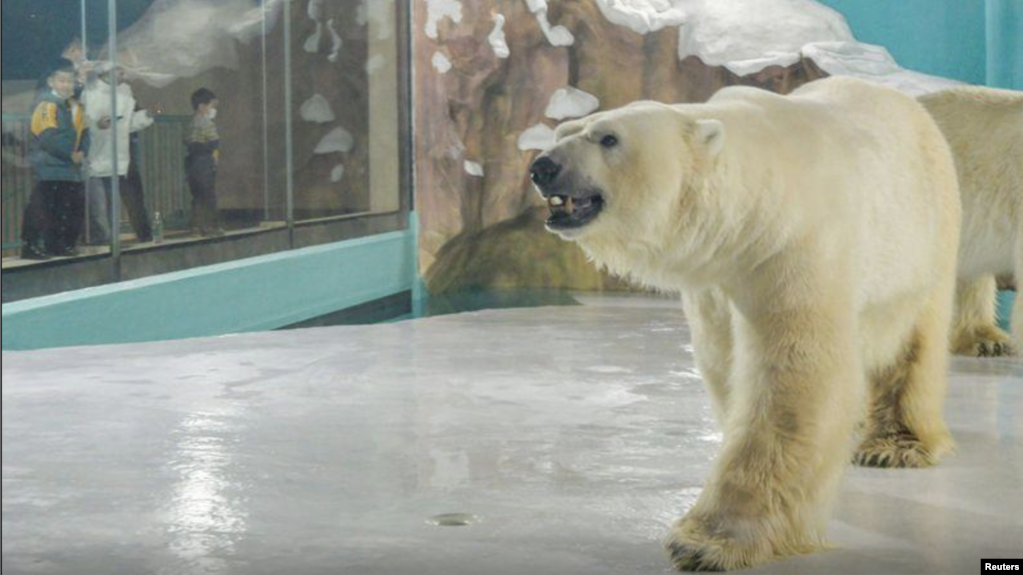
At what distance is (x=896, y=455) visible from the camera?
371cm

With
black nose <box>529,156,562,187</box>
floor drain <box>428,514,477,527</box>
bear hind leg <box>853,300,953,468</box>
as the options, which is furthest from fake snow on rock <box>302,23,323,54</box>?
black nose <box>529,156,562,187</box>

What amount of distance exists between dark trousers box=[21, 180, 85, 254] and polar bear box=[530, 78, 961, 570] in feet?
3.49

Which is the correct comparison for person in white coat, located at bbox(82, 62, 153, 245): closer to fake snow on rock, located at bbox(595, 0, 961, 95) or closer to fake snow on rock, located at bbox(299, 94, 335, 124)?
fake snow on rock, located at bbox(299, 94, 335, 124)

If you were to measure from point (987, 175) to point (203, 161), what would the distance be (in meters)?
4.06

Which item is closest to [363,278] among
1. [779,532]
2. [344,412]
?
[344,412]

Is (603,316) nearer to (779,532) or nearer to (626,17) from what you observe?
(626,17)

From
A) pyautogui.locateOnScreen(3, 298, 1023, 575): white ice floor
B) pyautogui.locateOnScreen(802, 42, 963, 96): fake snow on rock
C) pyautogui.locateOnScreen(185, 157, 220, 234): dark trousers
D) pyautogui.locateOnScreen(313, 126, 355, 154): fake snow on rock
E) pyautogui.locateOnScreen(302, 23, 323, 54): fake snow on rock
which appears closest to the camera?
pyautogui.locateOnScreen(3, 298, 1023, 575): white ice floor

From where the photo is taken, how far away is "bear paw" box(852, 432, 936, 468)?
371 centimetres

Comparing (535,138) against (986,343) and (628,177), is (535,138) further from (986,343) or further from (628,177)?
(628,177)

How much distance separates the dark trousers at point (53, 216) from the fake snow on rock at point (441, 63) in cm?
382

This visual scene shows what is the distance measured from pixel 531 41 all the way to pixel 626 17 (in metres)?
0.62

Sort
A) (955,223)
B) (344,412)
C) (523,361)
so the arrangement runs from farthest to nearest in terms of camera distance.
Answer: (523,361) → (344,412) → (955,223)

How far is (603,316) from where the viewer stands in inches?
300

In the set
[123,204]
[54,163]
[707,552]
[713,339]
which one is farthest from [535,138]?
[707,552]
